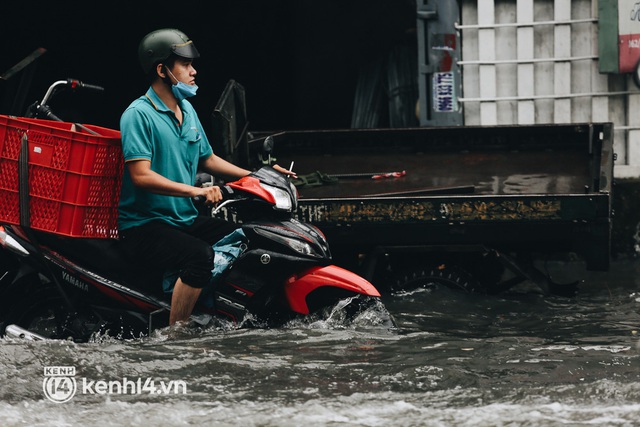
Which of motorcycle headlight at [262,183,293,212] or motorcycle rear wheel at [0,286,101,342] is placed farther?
motorcycle rear wheel at [0,286,101,342]

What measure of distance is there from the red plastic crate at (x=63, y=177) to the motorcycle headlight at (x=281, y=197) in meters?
0.79

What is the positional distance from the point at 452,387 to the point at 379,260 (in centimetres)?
246

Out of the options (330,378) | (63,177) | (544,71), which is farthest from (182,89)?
(544,71)

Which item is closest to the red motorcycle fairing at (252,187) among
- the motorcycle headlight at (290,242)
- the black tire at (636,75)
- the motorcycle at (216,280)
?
the motorcycle at (216,280)

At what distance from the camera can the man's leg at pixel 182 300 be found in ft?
18.8

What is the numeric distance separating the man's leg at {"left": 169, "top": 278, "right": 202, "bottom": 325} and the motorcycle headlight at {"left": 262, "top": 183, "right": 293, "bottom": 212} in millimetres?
606

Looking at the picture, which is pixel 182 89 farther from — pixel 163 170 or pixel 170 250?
pixel 170 250

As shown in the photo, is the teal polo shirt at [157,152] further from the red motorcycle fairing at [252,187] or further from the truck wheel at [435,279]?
the truck wheel at [435,279]

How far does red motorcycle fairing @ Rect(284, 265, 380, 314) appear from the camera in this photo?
581 cm

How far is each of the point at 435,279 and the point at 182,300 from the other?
2.40m

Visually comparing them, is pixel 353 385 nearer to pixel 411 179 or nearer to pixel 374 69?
pixel 411 179

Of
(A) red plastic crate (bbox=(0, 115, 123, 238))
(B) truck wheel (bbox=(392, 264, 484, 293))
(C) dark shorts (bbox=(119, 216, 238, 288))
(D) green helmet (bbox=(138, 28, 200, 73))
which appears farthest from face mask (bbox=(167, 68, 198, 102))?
(B) truck wheel (bbox=(392, 264, 484, 293))

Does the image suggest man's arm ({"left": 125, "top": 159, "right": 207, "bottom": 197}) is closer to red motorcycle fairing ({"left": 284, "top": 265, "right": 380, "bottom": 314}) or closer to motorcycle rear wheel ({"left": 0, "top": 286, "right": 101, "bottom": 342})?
red motorcycle fairing ({"left": 284, "top": 265, "right": 380, "bottom": 314})

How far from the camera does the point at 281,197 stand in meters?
5.79
